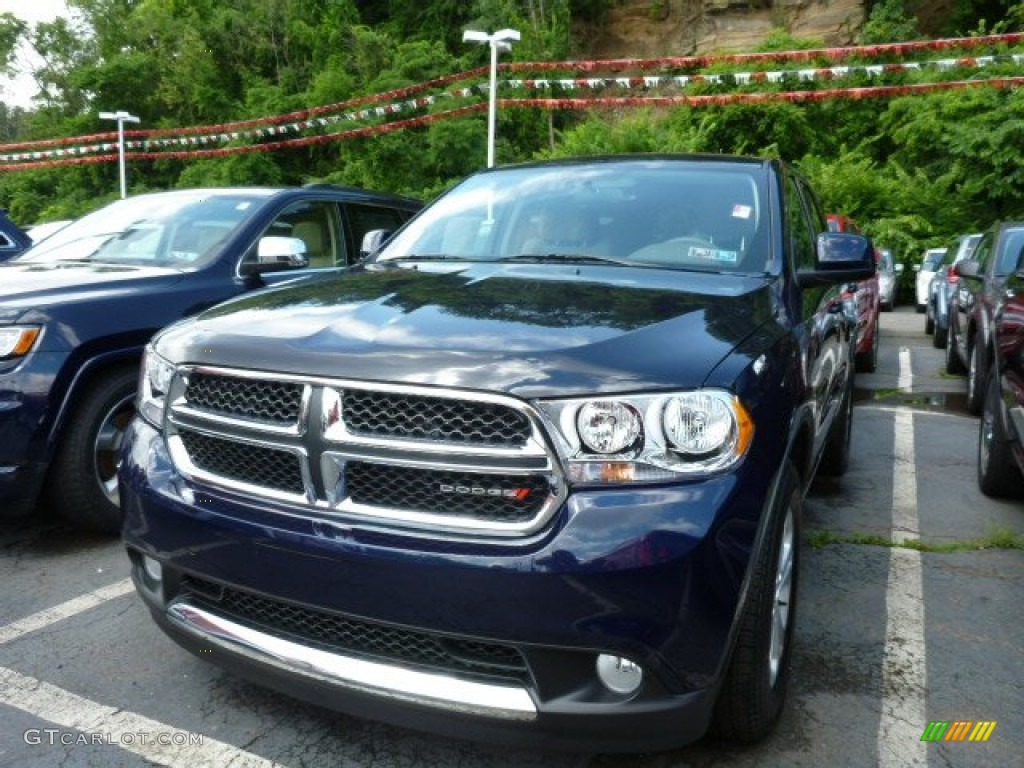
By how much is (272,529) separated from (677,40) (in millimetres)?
38046

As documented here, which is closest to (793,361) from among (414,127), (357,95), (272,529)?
(272,529)

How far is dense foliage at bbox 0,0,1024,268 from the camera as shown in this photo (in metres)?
22.9

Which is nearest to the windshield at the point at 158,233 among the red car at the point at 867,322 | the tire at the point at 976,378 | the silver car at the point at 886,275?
the red car at the point at 867,322

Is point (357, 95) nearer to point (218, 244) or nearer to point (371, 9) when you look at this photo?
point (371, 9)

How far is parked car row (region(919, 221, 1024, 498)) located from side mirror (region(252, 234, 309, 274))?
11.9 feet

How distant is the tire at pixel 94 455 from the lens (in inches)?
152

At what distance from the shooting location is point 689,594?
1921 millimetres

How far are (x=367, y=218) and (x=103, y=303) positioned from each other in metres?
2.35

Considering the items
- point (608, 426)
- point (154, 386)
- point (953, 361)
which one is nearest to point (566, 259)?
point (608, 426)

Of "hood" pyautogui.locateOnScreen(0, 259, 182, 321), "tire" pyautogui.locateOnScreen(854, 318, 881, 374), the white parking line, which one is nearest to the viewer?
the white parking line

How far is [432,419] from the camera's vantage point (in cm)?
208

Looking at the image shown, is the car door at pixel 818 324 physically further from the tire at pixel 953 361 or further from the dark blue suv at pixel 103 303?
the tire at pixel 953 361

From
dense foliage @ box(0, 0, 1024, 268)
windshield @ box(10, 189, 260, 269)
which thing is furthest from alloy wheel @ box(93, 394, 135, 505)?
dense foliage @ box(0, 0, 1024, 268)

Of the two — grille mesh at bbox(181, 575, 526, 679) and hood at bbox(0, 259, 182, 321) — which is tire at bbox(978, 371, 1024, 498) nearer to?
grille mesh at bbox(181, 575, 526, 679)
